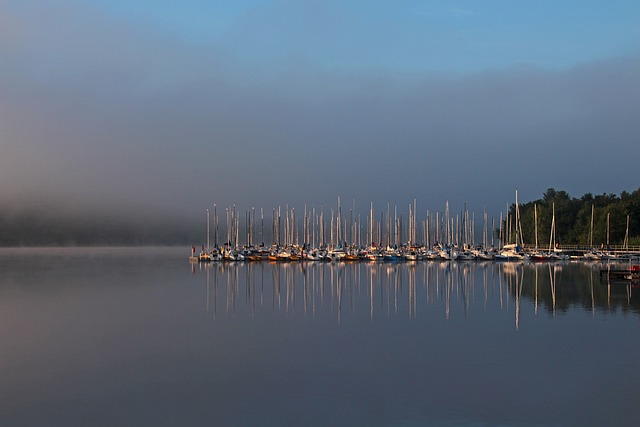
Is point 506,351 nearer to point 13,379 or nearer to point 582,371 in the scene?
point 582,371

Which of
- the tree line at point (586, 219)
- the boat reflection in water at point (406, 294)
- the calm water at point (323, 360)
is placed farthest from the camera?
the tree line at point (586, 219)

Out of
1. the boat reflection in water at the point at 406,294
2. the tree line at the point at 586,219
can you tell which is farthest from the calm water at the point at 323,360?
the tree line at the point at 586,219

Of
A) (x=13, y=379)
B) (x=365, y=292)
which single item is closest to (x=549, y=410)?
(x=13, y=379)

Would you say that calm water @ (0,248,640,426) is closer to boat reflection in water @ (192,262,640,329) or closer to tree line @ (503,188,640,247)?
boat reflection in water @ (192,262,640,329)

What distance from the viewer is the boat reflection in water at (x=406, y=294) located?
44125mm

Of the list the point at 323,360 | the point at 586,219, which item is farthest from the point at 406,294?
the point at 586,219

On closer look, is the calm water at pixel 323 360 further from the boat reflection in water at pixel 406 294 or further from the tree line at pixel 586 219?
the tree line at pixel 586 219

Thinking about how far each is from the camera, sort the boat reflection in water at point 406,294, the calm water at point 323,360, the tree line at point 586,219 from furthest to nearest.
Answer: the tree line at point 586,219 < the boat reflection in water at point 406,294 < the calm water at point 323,360

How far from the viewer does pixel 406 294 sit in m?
54.8

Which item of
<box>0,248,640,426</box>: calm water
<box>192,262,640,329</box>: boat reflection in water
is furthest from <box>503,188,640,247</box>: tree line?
<box>0,248,640,426</box>: calm water

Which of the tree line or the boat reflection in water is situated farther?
the tree line

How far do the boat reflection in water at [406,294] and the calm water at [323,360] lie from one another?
295 millimetres

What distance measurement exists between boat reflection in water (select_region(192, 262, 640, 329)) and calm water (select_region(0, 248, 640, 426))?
30 cm

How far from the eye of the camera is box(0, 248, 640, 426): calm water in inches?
765
